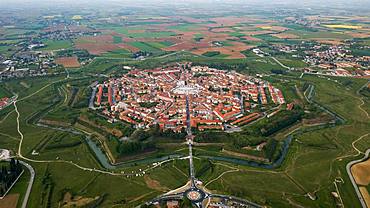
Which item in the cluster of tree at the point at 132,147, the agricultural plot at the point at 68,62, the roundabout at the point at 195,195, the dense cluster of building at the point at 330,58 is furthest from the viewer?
the agricultural plot at the point at 68,62

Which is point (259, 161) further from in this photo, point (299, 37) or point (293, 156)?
point (299, 37)

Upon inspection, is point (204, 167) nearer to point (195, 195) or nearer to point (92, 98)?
point (195, 195)

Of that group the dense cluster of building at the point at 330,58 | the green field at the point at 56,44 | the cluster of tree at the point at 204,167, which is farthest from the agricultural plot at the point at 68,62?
the dense cluster of building at the point at 330,58

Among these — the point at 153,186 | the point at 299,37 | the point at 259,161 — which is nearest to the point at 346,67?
the point at 299,37

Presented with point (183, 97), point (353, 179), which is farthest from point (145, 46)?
point (353, 179)

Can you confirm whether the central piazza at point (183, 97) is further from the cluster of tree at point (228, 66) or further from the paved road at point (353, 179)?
the paved road at point (353, 179)

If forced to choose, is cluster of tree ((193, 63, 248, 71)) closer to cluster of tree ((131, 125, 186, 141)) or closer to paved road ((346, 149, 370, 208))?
cluster of tree ((131, 125, 186, 141))
